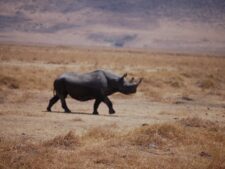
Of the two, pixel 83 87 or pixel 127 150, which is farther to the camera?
pixel 83 87

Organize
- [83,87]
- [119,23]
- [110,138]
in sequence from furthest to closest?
[119,23]
[83,87]
[110,138]

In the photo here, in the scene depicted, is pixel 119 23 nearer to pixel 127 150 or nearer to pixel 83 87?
pixel 83 87

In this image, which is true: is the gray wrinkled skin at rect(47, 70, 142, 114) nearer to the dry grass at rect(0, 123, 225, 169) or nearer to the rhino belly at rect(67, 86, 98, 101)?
the rhino belly at rect(67, 86, 98, 101)

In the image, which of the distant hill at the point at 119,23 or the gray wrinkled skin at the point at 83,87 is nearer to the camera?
the gray wrinkled skin at the point at 83,87

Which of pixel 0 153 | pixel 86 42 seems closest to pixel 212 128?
pixel 0 153

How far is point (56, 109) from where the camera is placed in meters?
20.0

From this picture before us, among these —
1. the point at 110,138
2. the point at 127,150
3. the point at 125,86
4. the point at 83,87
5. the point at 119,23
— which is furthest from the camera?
the point at 119,23

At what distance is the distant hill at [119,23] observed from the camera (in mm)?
161125

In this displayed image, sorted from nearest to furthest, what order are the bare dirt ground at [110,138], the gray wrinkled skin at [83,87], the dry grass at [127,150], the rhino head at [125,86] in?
the dry grass at [127,150], the bare dirt ground at [110,138], the gray wrinkled skin at [83,87], the rhino head at [125,86]

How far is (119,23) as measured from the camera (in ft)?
583

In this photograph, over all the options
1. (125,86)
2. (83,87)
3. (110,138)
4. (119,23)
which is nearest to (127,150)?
(110,138)

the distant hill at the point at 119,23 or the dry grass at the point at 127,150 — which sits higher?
the dry grass at the point at 127,150

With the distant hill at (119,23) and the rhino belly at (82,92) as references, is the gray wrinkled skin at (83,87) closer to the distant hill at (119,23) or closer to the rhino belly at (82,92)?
the rhino belly at (82,92)

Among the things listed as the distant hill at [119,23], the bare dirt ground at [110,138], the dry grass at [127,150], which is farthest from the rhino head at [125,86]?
the distant hill at [119,23]
